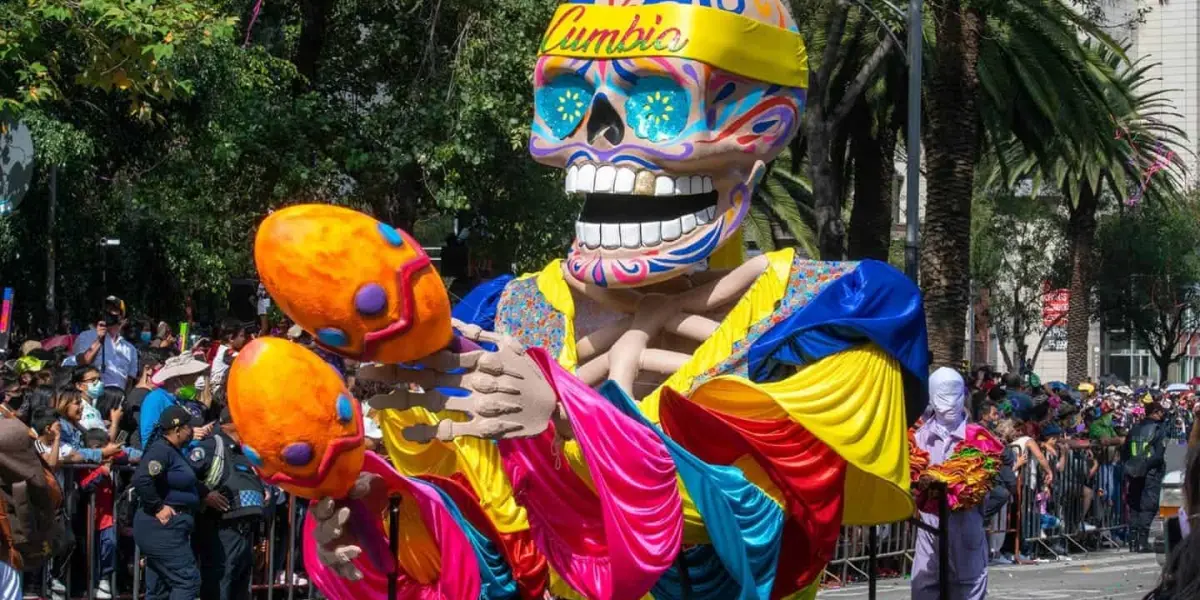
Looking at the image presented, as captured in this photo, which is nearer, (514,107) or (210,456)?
(210,456)

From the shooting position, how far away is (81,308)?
78.2 ft

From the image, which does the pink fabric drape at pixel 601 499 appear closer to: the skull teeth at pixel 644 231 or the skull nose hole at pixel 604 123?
the skull teeth at pixel 644 231

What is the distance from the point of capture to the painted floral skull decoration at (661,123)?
267 inches

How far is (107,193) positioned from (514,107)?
27.7 feet

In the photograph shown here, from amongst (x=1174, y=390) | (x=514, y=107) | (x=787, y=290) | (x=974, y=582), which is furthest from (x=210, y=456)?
(x=1174, y=390)

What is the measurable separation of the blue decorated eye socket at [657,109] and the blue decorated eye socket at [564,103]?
0.68ft

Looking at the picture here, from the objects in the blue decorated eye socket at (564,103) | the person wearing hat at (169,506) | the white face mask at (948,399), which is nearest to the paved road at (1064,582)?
the white face mask at (948,399)

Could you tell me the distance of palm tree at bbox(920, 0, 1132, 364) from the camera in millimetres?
19406

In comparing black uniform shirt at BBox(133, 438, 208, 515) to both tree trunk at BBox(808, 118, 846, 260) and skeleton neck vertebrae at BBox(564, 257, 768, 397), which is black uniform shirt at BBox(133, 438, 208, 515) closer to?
skeleton neck vertebrae at BBox(564, 257, 768, 397)

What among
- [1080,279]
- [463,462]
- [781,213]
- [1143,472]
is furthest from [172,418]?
[1080,279]

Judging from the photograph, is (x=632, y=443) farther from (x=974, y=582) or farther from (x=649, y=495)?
(x=974, y=582)

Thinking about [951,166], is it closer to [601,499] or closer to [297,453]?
[601,499]

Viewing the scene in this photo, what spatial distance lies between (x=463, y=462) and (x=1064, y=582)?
9.11 meters

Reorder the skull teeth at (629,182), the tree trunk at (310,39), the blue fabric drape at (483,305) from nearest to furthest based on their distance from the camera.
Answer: the skull teeth at (629,182) < the blue fabric drape at (483,305) < the tree trunk at (310,39)
